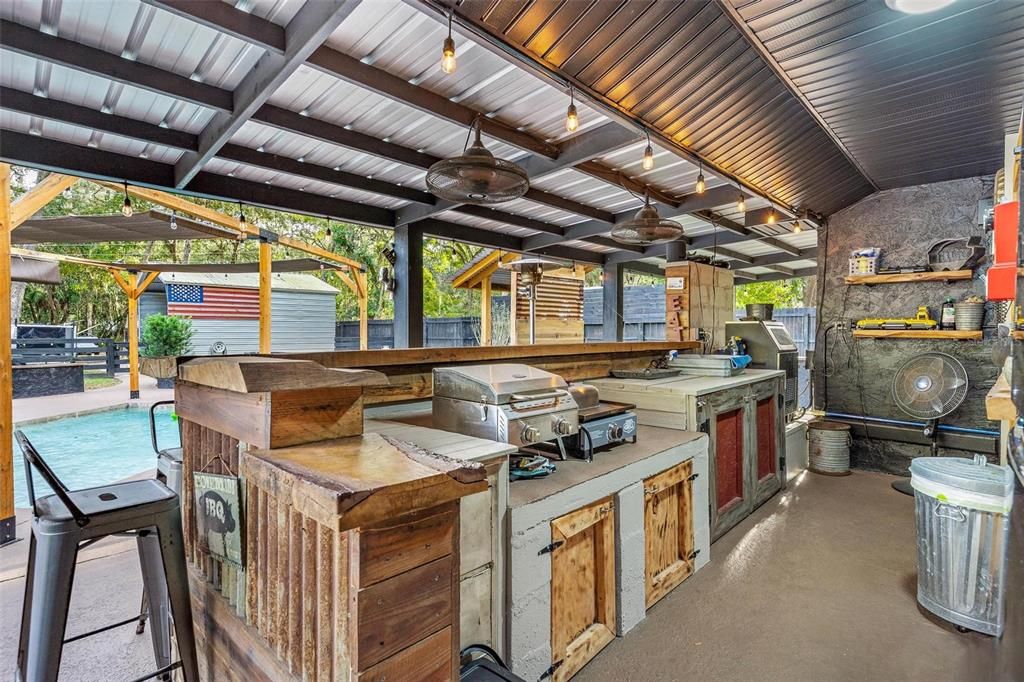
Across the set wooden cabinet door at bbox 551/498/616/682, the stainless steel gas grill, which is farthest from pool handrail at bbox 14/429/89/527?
wooden cabinet door at bbox 551/498/616/682

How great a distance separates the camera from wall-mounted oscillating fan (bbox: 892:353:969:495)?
13.3 feet

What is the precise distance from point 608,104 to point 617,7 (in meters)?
0.67

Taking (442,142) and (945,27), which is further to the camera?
(442,142)

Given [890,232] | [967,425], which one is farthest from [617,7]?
[967,425]

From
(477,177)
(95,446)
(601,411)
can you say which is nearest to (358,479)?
(601,411)

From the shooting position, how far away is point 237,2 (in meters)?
2.12

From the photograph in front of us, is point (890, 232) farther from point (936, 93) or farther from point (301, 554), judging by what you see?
point (301, 554)

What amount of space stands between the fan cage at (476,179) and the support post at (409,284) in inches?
89.7

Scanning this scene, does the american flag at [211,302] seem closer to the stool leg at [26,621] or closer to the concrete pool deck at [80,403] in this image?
the concrete pool deck at [80,403]

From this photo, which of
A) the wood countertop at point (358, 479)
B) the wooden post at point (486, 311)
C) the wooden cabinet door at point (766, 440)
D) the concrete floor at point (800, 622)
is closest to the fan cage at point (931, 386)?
the wooden cabinet door at point (766, 440)

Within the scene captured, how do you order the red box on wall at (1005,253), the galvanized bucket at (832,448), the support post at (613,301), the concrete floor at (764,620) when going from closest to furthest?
the red box on wall at (1005,253) < the concrete floor at (764,620) < the galvanized bucket at (832,448) < the support post at (613,301)

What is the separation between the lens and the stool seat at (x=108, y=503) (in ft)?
4.43

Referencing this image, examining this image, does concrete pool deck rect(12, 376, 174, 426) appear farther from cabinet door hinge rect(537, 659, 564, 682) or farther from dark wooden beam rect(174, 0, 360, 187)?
cabinet door hinge rect(537, 659, 564, 682)

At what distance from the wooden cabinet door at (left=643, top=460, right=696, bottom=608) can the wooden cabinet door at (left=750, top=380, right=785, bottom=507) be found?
4.01 feet
